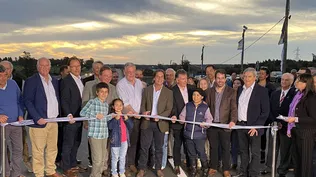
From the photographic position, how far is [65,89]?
618cm

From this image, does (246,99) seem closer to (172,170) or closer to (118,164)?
(172,170)

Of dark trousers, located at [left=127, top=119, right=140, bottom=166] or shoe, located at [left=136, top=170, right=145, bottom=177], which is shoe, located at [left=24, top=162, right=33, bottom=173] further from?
shoe, located at [left=136, top=170, right=145, bottom=177]

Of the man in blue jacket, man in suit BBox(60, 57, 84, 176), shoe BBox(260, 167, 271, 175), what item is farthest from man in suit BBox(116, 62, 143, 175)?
shoe BBox(260, 167, 271, 175)

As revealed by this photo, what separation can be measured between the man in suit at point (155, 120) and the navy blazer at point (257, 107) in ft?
4.96

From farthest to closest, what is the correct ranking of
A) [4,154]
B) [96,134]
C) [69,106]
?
[69,106] < [96,134] < [4,154]

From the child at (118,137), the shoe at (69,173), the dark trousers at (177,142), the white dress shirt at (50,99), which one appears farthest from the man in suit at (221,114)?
the white dress shirt at (50,99)

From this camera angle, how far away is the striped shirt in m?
5.83

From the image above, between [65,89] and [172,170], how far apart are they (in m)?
2.74

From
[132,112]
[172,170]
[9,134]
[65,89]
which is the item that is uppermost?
[65,89]

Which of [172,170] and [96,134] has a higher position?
[96,134]

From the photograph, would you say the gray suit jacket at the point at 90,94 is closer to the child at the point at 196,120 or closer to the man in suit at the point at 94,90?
the man in suit at the point at 94,90

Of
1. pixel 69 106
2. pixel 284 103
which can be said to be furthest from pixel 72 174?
pixel 284 103

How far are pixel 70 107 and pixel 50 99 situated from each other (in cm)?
47

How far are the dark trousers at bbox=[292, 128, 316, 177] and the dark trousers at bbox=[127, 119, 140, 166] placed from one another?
2.97 m
